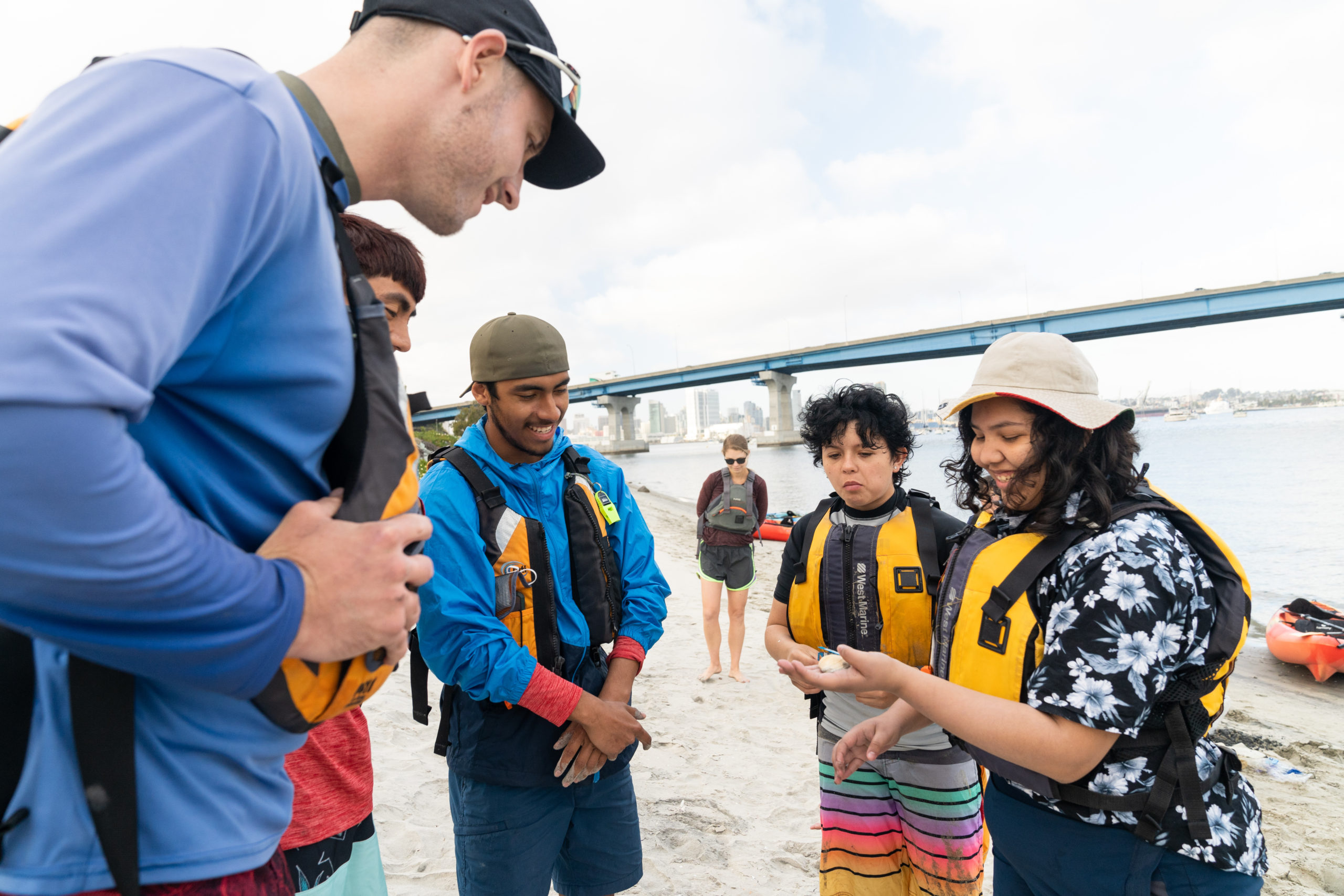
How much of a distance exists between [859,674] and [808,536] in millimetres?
1193

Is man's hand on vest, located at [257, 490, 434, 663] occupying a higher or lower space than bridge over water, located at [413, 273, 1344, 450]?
lower

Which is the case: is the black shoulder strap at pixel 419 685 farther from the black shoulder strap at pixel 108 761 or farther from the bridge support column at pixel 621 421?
the bridge support column at pixel 621 421

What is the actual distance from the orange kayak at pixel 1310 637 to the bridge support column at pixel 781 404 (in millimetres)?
42667

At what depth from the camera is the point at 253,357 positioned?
2.97 ft

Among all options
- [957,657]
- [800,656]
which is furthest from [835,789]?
[957,657]

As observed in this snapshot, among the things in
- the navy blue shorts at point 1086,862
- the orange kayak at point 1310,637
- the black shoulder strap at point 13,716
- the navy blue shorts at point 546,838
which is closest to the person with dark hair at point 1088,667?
the navy blue shorts at point 1086,862

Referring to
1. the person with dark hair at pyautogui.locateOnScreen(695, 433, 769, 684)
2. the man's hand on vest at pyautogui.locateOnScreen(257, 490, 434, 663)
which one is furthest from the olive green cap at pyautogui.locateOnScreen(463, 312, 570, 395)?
the person with dark hair at pyautogui.locateOnScreen(695, 433, 769, 684)

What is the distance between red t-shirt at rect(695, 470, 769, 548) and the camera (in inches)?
281

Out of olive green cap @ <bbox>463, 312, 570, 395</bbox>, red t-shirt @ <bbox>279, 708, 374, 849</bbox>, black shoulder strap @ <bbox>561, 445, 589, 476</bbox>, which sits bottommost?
red t-shirt @ <bbox>279, 708, 374, 849</bbox>

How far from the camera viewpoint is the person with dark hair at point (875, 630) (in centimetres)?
269

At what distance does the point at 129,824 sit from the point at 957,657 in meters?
2.11

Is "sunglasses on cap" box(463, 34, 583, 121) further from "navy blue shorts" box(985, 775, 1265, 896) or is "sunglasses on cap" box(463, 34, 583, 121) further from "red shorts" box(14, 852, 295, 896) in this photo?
"navy blue shorts" box(985, 775, 1265, 896)

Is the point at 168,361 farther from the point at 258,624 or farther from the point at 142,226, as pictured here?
the point at 258,624

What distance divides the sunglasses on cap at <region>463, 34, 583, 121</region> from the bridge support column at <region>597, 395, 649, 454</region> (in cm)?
5957
